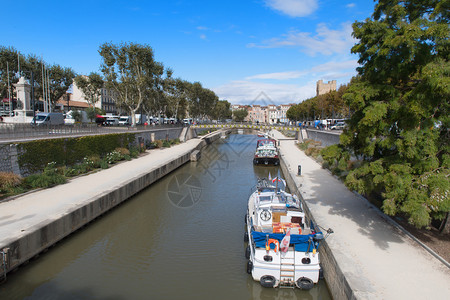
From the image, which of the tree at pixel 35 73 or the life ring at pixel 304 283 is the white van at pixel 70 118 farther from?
the life ring at pixel 304 283

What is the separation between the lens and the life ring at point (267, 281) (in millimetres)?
9812

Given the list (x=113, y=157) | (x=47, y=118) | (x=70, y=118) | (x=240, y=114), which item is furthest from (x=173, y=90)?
(x=240, y=114)

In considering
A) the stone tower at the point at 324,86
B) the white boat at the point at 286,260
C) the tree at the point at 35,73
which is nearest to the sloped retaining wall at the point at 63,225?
the white boat at the point at 286,260

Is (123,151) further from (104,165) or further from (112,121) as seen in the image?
(112,121)

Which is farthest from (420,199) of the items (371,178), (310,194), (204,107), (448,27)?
(204,107)

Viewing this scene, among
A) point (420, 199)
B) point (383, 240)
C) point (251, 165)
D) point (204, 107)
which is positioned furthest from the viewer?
point (204, 107)

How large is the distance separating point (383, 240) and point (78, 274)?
10709mm

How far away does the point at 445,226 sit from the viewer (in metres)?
10.7

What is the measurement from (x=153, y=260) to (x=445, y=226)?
34.7 feet

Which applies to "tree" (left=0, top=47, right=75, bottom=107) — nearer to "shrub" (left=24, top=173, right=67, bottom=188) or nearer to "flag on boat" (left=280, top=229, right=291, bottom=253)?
"shrub" (left=24, top=173, right=67, bottom=188)

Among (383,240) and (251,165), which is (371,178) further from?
(251,165)

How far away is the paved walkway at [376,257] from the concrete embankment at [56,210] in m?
10.2

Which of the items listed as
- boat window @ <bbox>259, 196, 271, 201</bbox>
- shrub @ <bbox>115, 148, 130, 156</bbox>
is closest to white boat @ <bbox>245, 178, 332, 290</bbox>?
boat window @ <bbox>259, 196, 271, 201</bbox>

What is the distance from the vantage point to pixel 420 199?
9070mm
